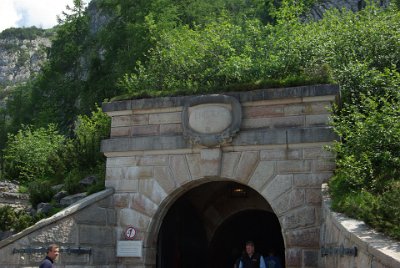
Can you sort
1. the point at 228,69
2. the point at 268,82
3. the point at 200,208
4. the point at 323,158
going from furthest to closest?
the point at 200,208 → the point at 228,69 → the point at 268,82 → the point at 323,158

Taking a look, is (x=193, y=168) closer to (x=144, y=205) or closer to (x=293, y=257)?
(x=144, y=205)

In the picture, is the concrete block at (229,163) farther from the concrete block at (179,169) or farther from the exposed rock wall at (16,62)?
the exposed rock wall at (16,62)

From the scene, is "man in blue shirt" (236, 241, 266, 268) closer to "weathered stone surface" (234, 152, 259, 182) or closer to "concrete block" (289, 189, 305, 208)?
"concrete block" (289, 189, 305, 208)

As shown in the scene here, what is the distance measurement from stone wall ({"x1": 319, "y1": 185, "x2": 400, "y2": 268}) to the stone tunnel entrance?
4075 millimetres

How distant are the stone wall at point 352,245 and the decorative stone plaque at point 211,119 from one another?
89.1 inches

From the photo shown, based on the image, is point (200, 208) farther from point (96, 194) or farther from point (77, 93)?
point (77, 93)

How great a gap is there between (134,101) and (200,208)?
4.43 m

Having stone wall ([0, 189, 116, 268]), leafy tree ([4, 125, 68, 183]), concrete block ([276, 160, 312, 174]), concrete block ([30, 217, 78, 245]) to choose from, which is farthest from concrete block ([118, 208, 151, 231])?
leafy tree ([4, 125, 68, 183])

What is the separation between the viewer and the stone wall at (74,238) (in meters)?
11.0

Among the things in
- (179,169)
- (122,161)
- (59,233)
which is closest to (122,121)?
(122,161)

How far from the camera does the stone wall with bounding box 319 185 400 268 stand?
20.9 feet

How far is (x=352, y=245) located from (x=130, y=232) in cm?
569

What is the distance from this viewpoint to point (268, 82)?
11742mm

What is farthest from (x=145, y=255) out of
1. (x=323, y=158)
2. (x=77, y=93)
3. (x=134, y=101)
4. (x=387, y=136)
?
(x=77, y=93)
